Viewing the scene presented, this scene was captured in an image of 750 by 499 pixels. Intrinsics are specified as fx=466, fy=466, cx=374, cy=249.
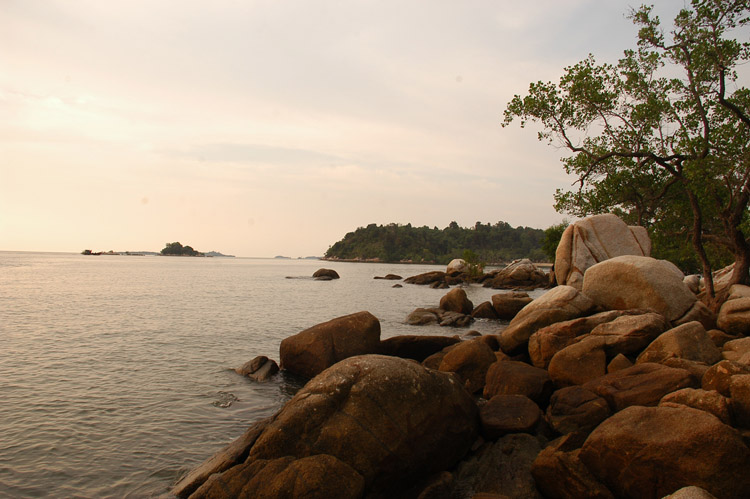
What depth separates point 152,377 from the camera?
15.0 meters

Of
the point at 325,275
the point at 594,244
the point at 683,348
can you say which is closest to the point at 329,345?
the point at 683,348

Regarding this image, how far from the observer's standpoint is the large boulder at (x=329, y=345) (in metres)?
14.8

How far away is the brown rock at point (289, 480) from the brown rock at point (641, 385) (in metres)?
4.86

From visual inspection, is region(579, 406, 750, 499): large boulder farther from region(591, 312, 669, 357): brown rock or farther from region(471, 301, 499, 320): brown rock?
region(471, 301, 499, 320): brown rock

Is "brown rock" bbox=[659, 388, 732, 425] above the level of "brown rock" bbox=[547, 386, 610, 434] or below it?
above

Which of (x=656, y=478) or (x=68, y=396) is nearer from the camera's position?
(x=656, y=478)

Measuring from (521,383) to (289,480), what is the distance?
5893 millimetres

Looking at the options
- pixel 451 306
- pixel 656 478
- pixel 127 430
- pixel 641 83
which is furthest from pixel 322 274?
pixel 656 478

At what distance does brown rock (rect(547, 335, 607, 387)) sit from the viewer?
10.3m

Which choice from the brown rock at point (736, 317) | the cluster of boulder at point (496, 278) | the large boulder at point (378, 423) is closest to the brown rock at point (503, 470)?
the large boulder at point (378, 423)

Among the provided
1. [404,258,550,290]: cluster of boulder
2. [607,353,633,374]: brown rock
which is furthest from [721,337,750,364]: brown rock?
[404,258,550,290]: cluster of boulder

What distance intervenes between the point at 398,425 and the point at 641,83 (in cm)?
1923

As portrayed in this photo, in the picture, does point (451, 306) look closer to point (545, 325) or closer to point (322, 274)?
point (545, 325)

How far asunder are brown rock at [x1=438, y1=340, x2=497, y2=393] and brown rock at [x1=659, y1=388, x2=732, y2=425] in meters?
5.14
